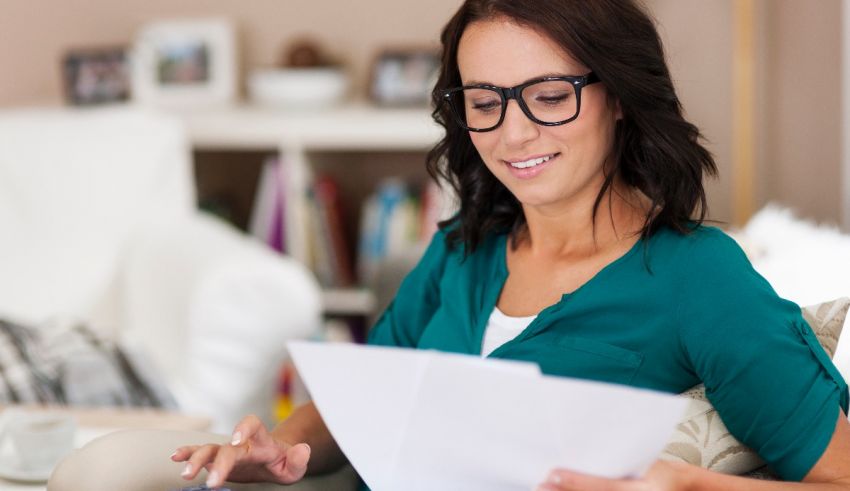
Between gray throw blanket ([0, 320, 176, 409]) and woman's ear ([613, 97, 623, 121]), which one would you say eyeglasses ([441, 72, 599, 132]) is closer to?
woman's ear ([613, 97, 623, 121])

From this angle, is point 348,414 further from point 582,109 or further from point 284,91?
point 284,91

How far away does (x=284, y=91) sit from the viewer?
318 cm

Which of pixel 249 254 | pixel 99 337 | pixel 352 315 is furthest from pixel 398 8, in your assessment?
pixel 99 337

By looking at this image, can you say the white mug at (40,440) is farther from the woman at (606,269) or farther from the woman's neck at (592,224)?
the woman's neck at (592,224)

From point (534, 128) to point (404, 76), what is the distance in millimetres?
2023

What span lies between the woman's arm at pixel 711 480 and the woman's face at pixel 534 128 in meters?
0.36

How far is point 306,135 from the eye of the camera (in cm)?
304

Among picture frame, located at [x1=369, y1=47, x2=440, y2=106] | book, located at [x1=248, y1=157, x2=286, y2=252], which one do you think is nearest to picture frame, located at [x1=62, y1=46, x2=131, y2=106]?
A: book, located at [x1=248, y1=157, x2=286, y2=252]

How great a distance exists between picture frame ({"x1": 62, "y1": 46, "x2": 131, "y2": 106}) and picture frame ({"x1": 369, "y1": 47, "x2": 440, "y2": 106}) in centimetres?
71

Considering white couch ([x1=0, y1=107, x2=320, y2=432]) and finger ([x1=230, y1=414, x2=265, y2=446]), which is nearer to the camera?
finger ([x1=230, y1=414, x2=265, y2=446])

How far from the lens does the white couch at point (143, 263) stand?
240 centimetres


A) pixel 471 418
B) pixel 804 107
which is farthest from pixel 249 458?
pixel 804 107

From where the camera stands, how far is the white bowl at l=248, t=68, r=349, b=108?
3176 millimetres

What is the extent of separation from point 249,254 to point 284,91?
0.84 meters
